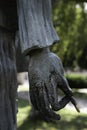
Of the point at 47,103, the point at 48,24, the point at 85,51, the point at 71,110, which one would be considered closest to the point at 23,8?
the point at 48,24

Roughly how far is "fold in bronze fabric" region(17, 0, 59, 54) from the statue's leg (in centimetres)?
23

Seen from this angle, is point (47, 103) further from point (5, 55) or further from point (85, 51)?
point (85, 51)

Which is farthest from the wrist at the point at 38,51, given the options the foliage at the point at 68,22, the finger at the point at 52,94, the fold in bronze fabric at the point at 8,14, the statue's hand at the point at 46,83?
the foliage at the point at 68,22

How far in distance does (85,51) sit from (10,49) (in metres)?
33.9

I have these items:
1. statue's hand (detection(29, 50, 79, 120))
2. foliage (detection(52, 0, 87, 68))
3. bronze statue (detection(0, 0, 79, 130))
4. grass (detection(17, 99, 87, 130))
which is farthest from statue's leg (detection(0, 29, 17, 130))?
foliage (detection(52, 0, 87, 68))

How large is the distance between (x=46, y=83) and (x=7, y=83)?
306 millimetres

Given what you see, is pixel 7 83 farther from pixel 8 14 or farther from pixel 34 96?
pixel 8 14

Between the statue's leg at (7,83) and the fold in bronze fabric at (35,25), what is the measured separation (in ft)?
0.75

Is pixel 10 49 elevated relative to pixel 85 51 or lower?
elevated

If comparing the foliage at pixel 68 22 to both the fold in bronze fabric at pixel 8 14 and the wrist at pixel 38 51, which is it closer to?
the fold in bronze fabric at pixel 8 14

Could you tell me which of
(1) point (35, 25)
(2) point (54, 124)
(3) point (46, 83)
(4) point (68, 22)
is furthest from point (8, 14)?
(4) point (68, 22)

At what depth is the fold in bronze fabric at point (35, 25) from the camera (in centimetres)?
186

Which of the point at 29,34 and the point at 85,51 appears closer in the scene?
the point at 29,34

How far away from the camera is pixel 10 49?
7.14 ft
